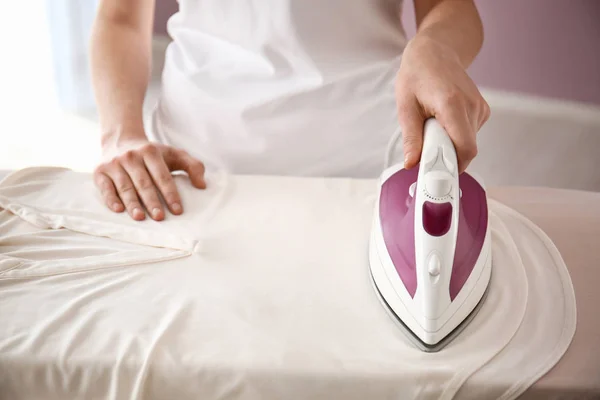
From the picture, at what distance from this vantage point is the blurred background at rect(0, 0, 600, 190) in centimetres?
220

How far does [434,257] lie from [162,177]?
0.49 m

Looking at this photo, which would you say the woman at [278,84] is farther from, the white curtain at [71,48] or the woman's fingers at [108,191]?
the white curtain at [71,48]

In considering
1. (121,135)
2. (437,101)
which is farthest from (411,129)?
(121,135)

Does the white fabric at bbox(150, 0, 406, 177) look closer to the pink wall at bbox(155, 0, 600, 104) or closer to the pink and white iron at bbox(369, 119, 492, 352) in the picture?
the pink and white iron at bbox(369, 119, 492, 352)

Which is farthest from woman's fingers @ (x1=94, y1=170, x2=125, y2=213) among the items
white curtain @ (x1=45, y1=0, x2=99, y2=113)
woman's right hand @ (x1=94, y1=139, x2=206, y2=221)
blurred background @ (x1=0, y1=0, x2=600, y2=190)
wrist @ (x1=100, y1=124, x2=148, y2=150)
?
white curtain @ (x1=45, y1=0, x2=99, y2=113)

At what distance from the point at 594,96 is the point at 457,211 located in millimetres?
1857

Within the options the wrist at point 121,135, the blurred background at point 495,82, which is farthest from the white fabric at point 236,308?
the blurred background at point 495,82

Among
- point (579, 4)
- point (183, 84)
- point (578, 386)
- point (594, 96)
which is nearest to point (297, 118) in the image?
point (183, 84)

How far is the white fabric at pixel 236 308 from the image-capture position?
692mm

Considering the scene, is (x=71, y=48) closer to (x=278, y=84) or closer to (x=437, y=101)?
(x=278, y=84)

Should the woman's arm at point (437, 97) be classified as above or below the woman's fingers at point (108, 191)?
above

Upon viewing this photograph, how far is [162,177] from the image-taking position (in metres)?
1.01

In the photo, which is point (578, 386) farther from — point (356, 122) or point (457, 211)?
point (356, 122)

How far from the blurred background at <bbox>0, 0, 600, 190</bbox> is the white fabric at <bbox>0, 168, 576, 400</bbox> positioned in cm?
141
